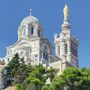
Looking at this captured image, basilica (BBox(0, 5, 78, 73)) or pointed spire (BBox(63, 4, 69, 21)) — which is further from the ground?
pointed spire (BBox(63, 4, 69, 21))

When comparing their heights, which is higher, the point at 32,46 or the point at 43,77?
the point at 32,46

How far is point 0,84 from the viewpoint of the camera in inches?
2867

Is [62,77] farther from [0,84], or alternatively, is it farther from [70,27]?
[70,27]

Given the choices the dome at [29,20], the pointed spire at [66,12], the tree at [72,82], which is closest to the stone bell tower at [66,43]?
the pointed spire at [66,12]

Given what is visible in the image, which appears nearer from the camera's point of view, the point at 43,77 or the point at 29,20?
the point at 43,77

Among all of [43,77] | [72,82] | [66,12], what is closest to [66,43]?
[66,12]

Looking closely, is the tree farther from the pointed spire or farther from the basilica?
the pointed spire

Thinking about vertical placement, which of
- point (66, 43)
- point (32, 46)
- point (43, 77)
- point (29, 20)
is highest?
point (29, 20)

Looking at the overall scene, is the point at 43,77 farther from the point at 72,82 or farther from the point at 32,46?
the point at 32,46

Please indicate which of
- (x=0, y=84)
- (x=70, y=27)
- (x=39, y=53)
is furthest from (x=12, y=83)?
(x=70, y=27)

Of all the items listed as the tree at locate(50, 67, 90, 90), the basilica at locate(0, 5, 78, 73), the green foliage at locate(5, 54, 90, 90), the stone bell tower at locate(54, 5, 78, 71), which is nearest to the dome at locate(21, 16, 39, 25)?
the basilica at locate(0, 5, 78, 73)

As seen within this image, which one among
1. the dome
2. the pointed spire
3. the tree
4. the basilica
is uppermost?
the pointed spire

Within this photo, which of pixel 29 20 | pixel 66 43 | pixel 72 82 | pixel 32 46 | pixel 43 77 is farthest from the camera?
pixel 66 43

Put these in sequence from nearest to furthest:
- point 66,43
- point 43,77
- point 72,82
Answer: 1. point 72,82
2. point 43,77
3. point 66,43
